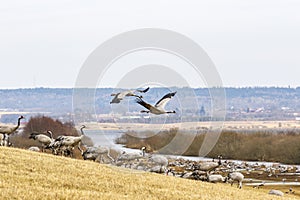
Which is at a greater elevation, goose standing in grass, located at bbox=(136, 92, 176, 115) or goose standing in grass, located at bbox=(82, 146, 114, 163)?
goose standing in grass, located at bbox=(136, 92, 176, 115)

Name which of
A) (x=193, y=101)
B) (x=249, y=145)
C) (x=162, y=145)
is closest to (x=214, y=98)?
(x=193, y=101)

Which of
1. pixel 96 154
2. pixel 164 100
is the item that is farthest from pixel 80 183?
pixel 96 154

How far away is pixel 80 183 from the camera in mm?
21734

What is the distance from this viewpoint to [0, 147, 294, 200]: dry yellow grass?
19.0 metres

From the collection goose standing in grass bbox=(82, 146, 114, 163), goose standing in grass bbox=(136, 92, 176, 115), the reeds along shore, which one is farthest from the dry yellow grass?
the reeds along shore

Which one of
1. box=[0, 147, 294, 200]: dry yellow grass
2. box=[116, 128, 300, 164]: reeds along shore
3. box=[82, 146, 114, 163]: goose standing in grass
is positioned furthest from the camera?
box=[116, 128, 300, 164]: reeds along shore

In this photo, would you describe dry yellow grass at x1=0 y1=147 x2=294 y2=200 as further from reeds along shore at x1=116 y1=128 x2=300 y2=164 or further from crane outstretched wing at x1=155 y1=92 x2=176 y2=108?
reeds along shore at x1=116 y1=128 x2=300 y2=164

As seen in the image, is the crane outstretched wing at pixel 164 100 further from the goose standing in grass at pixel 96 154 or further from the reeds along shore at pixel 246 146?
the reeds along shore at pixel 246 146

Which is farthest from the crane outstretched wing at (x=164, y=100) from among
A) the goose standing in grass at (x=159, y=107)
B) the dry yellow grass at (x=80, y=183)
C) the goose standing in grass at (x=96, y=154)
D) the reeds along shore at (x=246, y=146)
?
the reeds along shore at (x=246, y=146)

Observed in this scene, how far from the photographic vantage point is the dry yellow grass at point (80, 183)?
62.4 feet

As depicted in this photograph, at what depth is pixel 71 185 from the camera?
834 inches

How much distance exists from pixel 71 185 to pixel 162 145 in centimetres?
4519

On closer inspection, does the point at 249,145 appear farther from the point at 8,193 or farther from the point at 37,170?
the point at 8,193

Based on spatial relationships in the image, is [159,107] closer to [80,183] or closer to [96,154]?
[80,183]
